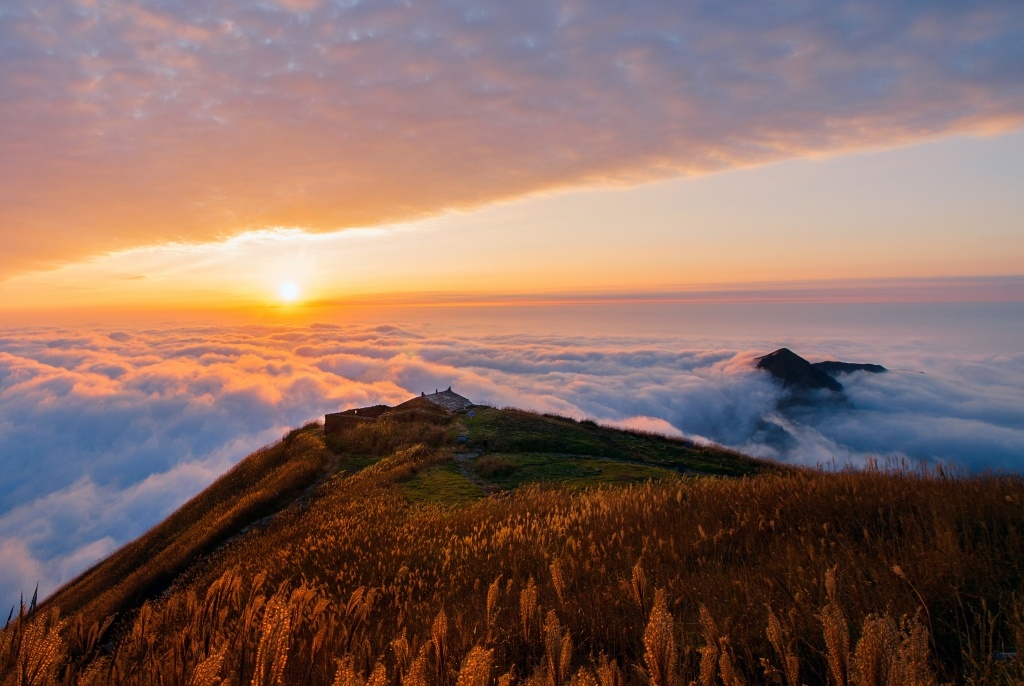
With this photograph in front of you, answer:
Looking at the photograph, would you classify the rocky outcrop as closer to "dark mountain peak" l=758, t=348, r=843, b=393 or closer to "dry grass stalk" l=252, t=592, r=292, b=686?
"dark mountain peak" l=758, t=348, r=843, b=393

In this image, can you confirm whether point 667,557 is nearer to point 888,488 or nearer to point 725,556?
point 725,556

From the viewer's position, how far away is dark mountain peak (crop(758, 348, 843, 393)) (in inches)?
5458

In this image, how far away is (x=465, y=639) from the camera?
3.25m

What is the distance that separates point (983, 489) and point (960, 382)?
194190 millimetres

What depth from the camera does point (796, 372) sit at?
468ft

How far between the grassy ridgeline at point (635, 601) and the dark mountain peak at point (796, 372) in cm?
15072

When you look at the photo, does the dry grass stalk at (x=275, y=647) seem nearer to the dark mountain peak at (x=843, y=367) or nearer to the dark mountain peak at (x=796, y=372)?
the dark mountain peak at (x=796, y=372)

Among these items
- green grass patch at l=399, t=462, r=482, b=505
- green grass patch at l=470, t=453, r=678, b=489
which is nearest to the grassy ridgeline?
green grass patch at l=399, t=462, r=482, b=505

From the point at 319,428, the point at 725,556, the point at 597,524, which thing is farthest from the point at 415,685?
the point at 319,428

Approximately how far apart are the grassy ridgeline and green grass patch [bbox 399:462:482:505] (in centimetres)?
415

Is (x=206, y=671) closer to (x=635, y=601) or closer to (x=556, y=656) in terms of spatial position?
(x=556, y=656)

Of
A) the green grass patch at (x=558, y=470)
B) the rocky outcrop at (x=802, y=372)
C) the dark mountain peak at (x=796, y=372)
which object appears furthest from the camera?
the dark mountain peak at (x=796, y=372)

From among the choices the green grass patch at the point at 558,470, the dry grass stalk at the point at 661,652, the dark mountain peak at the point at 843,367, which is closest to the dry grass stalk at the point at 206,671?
the dry grass stalk at the point at 661,652

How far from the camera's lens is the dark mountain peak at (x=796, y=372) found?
455 feet
